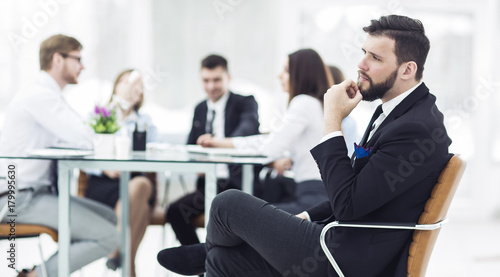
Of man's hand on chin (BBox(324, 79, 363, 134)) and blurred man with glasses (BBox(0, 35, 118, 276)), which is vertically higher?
man's hand on chin (BBox(324, 79, 363, 134))

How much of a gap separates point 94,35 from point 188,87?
3.42 ft

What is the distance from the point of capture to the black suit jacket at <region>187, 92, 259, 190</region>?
137 inches

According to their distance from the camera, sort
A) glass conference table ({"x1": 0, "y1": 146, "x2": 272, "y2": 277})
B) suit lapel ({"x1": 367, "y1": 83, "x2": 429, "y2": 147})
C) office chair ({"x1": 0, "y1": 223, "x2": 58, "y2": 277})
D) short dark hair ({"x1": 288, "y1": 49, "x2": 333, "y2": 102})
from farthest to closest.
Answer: short dark hair ({"x1": 288, "y1": 49, "x2": 333, "y2": 102})
office chair ({"x1": 0, "y1": 223, "x2": 58, "y2": 277})
glass conference table ({"x1": 0, "y1": 146, "x2": 272, "y2": 277})
suit lapel ({"x1": 367, "y1": 83, "x2": 429, "y2": 147})

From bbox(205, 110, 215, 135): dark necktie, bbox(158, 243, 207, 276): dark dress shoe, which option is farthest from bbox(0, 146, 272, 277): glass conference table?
bbox(205, 110, 215, 135): dark necktie

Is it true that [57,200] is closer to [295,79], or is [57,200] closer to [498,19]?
[295,79]

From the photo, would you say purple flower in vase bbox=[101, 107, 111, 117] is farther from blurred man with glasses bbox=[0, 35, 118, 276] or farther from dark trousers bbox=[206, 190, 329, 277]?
dark trousers bbox=[206, 190, 329, 277]

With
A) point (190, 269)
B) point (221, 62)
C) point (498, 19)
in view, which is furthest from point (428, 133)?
point (498, 19)

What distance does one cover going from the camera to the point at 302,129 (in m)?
2.70

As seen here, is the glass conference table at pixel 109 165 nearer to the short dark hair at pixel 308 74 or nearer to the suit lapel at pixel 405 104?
the short dark hair at pixel 308 74

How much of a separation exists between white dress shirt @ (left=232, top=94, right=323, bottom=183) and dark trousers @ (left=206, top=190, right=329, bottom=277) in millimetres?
867

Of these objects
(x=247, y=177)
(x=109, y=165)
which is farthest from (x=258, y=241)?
(x=247, y=177)

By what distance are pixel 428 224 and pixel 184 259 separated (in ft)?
2.83

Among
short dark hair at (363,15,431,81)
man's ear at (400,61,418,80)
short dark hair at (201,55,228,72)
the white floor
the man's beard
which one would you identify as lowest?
the white floor

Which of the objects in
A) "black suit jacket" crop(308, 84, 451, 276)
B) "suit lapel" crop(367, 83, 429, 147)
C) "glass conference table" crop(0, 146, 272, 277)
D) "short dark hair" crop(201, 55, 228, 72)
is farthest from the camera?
"short dark hair" crop(201, 55, 228, 72)
